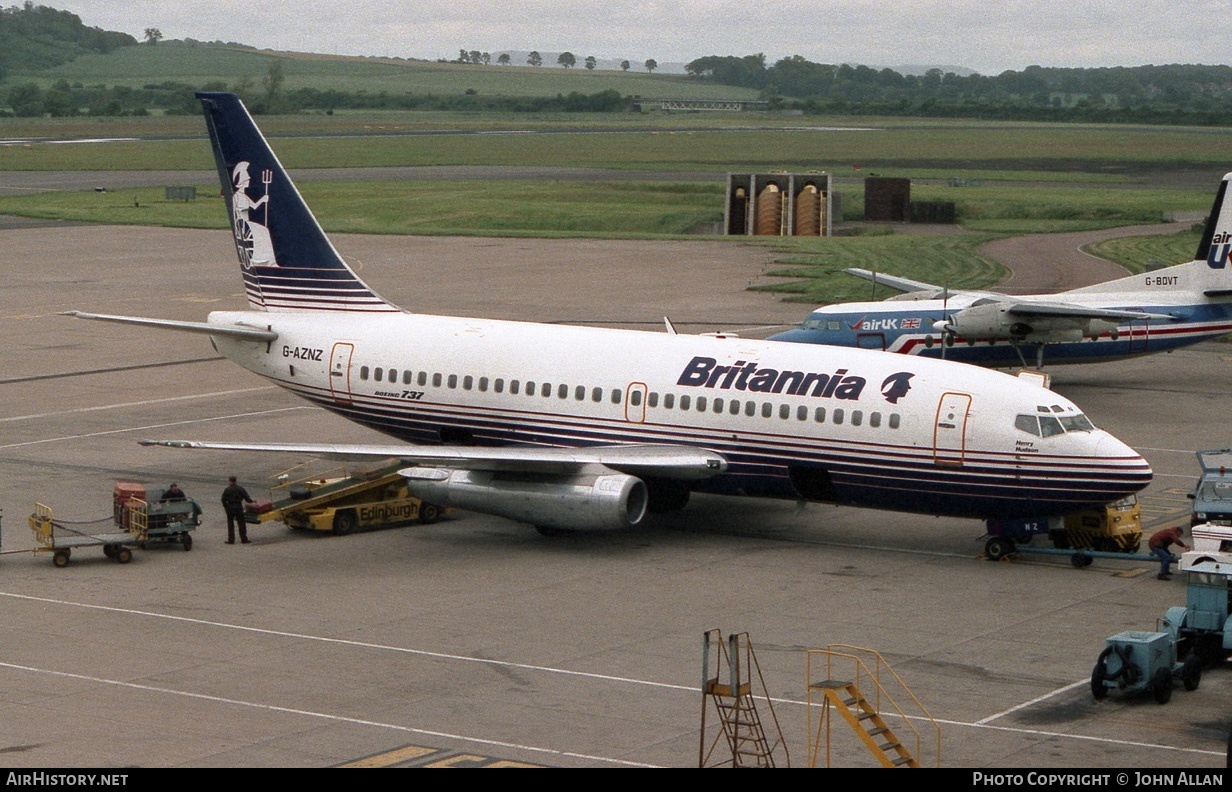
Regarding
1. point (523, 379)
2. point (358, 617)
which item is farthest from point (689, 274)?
point (358, 617)

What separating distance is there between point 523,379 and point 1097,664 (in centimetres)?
1645

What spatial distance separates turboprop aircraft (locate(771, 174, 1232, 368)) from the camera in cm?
5041

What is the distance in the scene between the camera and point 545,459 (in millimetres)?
33812

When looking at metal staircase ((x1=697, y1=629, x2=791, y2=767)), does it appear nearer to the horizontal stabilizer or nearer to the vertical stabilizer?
the horizontal stabilizer

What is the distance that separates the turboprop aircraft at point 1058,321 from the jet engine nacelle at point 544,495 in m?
18.7

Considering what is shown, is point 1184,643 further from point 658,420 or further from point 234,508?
point 234,508

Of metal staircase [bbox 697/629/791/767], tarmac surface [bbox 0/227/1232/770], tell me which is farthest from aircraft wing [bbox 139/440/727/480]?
metal staircase [bbox 697/629/791/767]

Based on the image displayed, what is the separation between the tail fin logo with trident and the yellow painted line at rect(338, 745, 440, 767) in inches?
884

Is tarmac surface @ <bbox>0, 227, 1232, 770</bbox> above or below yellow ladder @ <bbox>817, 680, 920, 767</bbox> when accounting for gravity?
below

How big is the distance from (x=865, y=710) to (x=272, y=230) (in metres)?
25.6

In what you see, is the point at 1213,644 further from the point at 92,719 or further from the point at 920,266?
the point at 920,266

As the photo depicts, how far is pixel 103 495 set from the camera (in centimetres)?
3878

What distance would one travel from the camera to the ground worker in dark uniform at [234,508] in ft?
114

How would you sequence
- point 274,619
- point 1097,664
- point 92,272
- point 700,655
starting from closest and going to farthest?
point 1097,664
point 700,655
point 274,619
point 92,272
